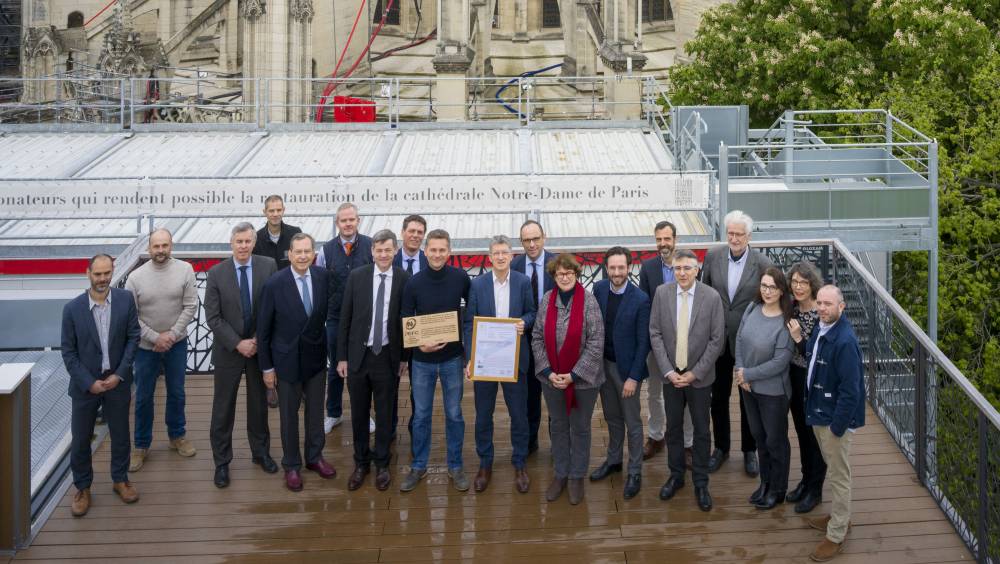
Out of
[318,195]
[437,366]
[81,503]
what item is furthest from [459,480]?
[318,195]

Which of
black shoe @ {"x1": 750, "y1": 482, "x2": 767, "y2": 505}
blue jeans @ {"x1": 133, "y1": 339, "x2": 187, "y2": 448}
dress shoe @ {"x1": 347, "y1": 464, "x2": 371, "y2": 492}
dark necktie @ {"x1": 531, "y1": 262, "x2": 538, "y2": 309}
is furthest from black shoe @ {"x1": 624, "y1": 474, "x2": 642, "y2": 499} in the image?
blue jeans @ {"x1": 133, "y1": 339, "x2": 187, "y2": 448}

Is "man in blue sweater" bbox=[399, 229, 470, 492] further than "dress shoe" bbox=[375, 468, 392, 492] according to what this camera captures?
No

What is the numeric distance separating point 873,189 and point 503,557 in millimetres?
8754

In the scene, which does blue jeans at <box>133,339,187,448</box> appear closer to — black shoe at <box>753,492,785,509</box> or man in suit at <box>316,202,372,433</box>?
man in suit at <box>316,202,372,433</box>

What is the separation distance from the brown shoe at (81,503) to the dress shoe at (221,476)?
88cm

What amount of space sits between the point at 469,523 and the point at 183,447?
254 cm

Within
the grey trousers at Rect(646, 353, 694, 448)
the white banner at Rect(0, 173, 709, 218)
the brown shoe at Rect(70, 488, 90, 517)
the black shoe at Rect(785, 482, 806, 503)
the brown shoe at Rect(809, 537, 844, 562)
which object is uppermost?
the white banner at Rect(0, 173, 709, 218)

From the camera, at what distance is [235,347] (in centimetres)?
817

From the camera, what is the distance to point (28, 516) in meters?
7.34

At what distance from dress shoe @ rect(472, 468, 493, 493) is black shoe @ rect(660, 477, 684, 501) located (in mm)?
1241

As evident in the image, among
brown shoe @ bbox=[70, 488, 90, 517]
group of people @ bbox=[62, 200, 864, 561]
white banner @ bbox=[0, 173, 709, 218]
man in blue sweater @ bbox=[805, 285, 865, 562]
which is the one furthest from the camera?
white banner @ bbox=[0, 173, 709, 218]

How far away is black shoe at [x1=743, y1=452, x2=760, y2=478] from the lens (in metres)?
8.24

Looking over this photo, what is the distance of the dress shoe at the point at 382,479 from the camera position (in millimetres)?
8039

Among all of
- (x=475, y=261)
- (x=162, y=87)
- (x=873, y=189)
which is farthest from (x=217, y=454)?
(x=162, y=87)
